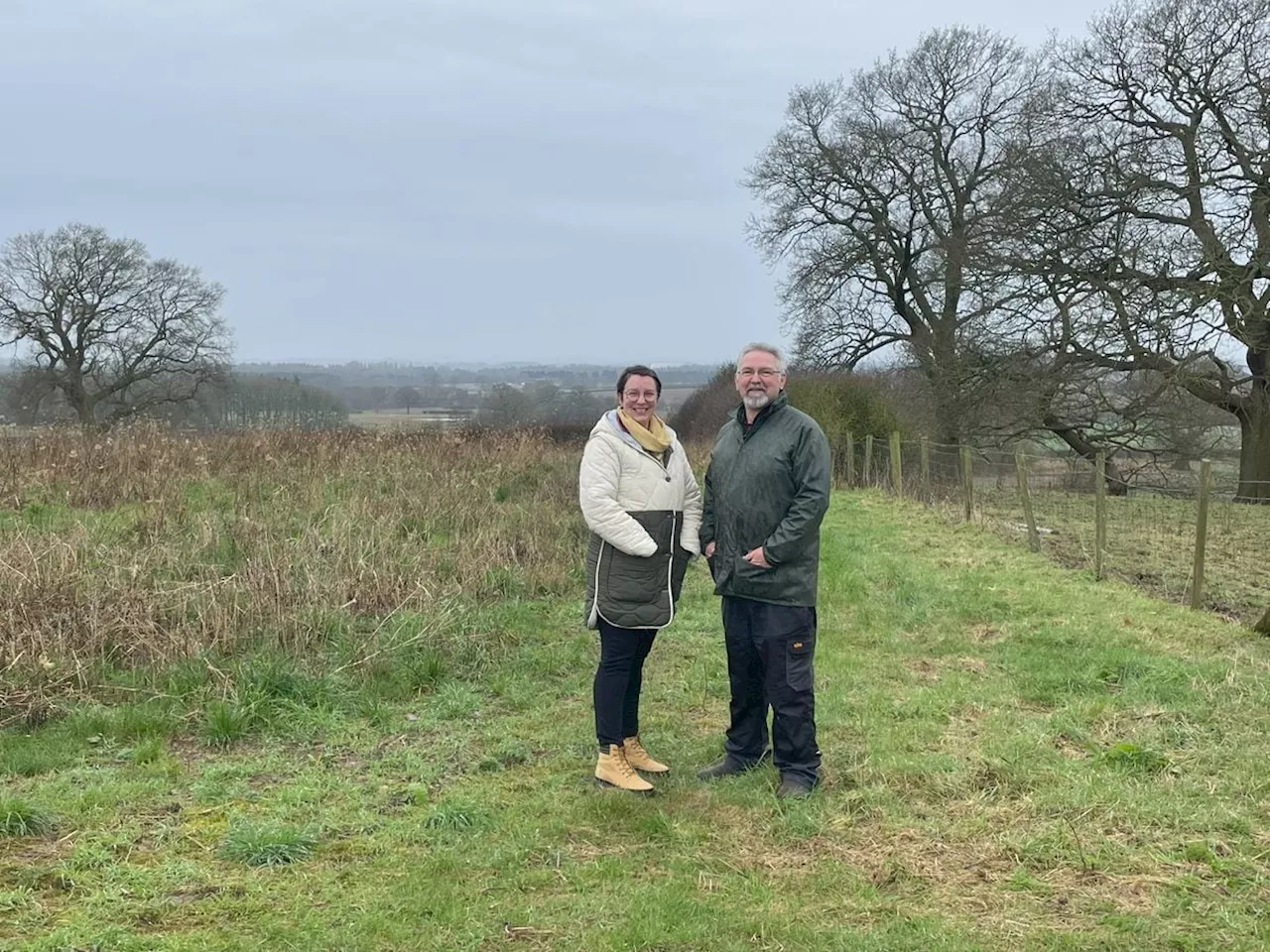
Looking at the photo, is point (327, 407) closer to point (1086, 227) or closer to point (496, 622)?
point (1086, 227)

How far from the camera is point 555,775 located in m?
4.11

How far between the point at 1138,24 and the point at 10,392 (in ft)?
117

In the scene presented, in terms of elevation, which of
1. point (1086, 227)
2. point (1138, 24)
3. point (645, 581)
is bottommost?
point (645, 581)

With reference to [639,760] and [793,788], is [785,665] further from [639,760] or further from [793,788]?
[639,760]

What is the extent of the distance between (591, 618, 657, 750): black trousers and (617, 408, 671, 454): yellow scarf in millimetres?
762

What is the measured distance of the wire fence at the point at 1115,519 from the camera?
8.60m

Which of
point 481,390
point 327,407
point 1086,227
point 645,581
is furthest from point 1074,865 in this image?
point 481,390

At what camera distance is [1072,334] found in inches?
688

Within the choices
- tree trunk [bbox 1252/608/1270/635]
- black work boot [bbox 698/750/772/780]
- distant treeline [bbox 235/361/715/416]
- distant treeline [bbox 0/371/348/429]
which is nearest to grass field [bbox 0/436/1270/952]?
black work boot [bbox 698/750/772/780]

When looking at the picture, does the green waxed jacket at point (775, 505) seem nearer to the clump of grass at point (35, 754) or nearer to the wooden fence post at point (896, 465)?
the clump of grass at point (35, 754)

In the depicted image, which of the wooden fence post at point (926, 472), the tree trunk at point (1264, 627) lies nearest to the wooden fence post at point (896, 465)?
the wooden fence post at point (926, 472)

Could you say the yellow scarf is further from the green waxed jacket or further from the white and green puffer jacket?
the green waxed jacket

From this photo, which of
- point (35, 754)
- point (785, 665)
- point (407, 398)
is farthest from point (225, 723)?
point (407, 398)

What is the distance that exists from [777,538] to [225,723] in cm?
279
